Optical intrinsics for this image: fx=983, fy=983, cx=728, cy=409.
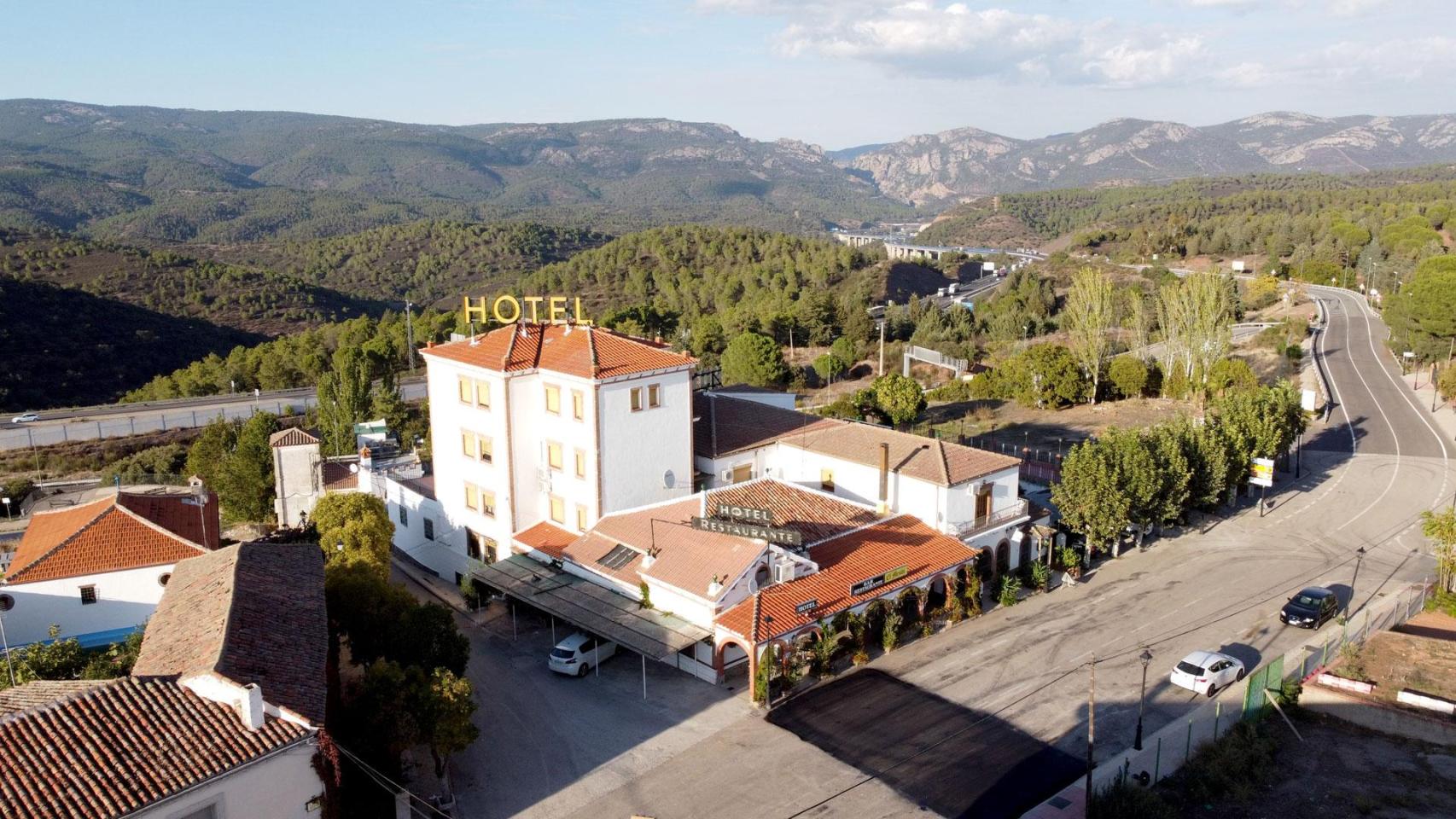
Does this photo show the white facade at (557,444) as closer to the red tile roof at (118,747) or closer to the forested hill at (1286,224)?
the red tile roof at (118,747)

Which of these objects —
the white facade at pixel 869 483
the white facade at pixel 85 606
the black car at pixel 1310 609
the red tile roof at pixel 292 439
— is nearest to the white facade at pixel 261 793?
the white facade at pixel 85 606

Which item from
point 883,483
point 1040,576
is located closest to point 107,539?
point 883,483

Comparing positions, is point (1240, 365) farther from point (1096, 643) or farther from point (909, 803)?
point (909, 803)

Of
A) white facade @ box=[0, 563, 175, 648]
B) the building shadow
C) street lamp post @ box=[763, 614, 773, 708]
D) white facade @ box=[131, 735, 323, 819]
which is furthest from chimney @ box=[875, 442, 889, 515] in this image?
white facade @ box=[0, 563, 175, 648]

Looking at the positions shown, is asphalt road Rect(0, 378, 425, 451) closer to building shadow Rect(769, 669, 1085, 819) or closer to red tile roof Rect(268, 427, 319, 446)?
red tile roof Rect(268, 427, 319, 446)

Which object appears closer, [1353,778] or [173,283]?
[1353,778]

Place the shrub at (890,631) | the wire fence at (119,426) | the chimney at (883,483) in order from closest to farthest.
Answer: the shrub at (890,631)
the chimney at (883,483)
the wire fence at (119,426)

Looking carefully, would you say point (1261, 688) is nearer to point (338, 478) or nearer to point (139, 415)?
point (338, 478)
